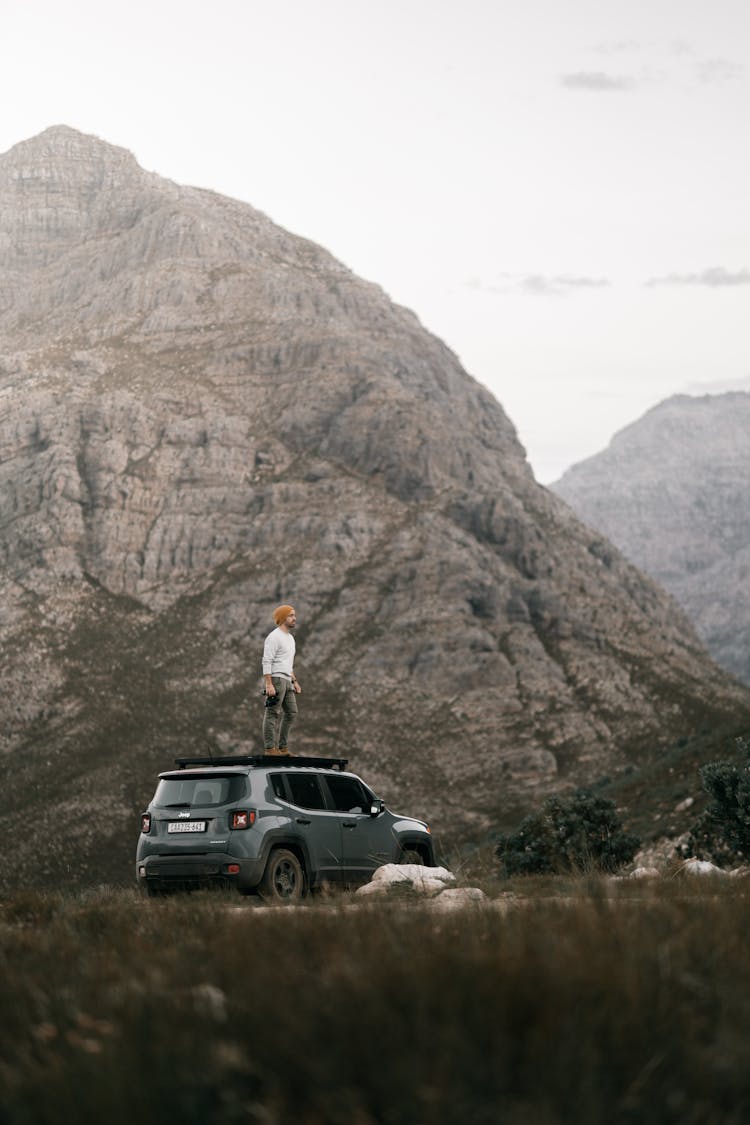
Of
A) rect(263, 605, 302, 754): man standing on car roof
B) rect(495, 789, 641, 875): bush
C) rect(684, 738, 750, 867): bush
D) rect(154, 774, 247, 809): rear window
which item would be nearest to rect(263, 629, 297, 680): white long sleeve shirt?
rect(263, 605, 302, 754): man standing on car roof

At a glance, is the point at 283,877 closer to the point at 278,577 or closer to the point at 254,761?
the point at 254,761

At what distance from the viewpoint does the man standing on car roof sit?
1820 centimetres

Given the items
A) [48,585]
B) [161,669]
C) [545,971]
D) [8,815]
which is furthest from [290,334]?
[545,971]

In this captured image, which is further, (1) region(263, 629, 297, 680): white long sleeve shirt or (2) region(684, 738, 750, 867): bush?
(2) region(684, 738, 750, 867): bush

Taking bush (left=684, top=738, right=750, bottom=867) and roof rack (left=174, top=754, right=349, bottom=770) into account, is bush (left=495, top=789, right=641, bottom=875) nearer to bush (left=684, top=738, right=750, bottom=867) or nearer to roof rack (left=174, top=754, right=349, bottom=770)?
bush (left=684, top=738, right=750, bottom=867)

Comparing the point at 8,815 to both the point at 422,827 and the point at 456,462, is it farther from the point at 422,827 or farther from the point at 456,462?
the point at 422,827

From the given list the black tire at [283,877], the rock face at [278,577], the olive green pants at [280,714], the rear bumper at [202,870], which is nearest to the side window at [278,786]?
the black tire at [283,877]

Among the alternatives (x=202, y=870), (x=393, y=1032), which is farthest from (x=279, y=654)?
(x=393, y=1032)

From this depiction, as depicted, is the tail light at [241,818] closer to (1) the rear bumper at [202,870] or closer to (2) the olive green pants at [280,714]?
(1) the rear bumper at [202,870]

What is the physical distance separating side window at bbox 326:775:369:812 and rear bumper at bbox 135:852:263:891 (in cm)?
203

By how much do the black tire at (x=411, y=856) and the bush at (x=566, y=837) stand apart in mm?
15731

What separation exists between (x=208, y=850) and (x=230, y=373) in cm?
13381

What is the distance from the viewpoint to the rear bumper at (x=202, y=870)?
15633 millimetres

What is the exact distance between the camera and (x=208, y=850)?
1579cm
